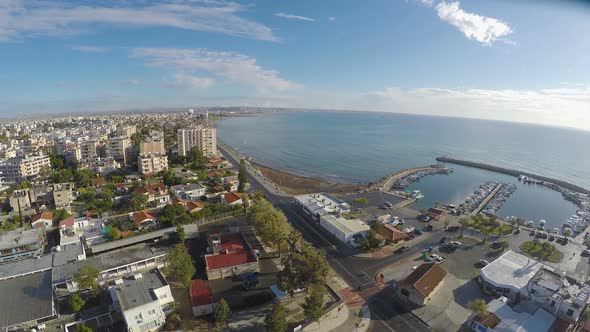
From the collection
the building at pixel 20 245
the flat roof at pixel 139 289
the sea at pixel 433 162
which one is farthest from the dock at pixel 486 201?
the building at pixel 20 245

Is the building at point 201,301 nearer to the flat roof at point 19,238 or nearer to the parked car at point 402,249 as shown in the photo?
the parked car at point 402,249

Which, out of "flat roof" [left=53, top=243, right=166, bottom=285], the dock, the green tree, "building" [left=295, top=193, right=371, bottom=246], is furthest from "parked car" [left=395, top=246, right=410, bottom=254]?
"flat roof" [left=53, top=243, right=166, bottom=285]

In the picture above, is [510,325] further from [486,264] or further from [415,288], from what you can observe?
[486,264]

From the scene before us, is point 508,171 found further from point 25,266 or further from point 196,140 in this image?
point 25,266

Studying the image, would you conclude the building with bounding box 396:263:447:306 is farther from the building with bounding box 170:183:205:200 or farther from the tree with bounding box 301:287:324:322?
the building with bounding box 170:183:205:200

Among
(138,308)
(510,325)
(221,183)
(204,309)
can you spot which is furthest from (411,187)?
(138,308)

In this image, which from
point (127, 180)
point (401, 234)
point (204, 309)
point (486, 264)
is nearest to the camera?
point (204, 309)
